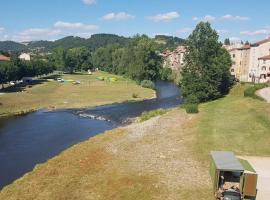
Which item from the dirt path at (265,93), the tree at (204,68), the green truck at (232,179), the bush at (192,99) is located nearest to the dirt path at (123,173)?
the green truck at (232,179)

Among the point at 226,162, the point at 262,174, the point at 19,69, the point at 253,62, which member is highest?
the point at 253,62

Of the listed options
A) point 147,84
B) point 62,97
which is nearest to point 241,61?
point 147,84

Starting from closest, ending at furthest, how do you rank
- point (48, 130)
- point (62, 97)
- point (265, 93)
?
point (48, 130)
point (265, 93)
point (62, 97)

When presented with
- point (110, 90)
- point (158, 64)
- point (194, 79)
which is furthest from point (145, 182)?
point (158, 64)

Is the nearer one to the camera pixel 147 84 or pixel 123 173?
pixel 123 173

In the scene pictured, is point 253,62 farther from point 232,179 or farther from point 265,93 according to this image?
point 232,179

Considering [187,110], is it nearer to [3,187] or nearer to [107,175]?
[107,175]
